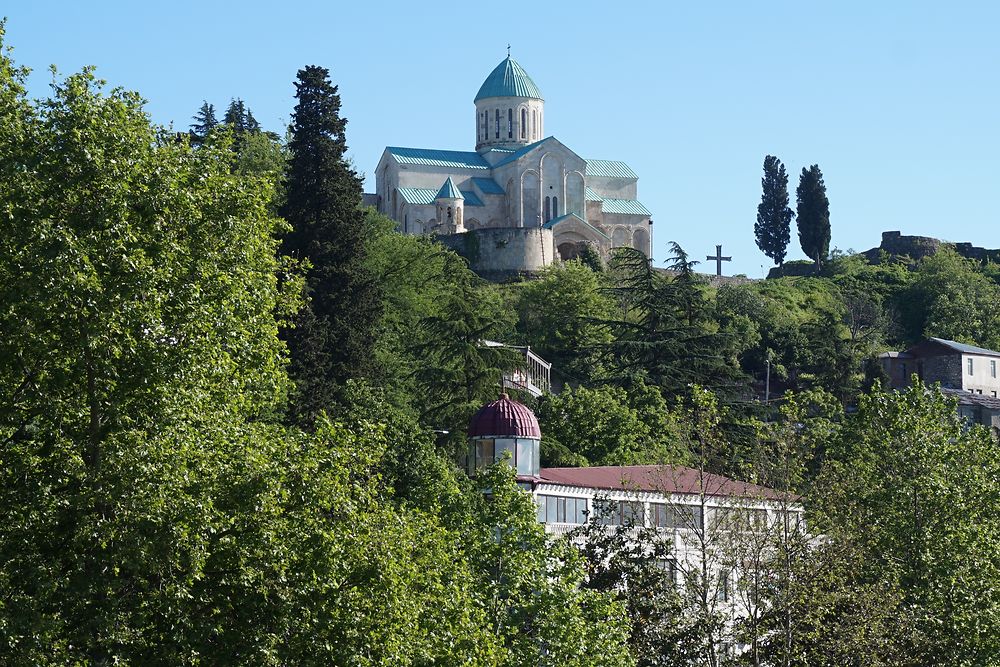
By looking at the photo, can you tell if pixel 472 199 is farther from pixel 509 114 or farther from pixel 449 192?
pixel 509 114

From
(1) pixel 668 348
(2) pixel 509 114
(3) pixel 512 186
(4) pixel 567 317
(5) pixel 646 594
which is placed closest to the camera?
(5) pixel 646 594

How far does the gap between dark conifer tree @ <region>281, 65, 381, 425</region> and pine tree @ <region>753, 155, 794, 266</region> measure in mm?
64566

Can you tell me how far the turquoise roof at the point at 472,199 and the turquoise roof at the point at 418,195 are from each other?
6.76 feet

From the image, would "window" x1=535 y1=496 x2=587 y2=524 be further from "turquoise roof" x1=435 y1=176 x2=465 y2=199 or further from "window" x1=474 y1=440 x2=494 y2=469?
"turquoise roof" x1=435 y1=176 x2=465 y2=199

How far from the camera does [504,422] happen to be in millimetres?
45875

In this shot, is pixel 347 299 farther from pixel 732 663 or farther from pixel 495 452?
pixel 732 663

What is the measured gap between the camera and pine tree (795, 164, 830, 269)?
389 feet

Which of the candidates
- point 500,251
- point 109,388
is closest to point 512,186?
point 500,251

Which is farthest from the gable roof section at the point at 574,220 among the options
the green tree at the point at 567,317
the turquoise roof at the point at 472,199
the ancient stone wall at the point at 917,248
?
the ancient stone wall at the point at 917,248

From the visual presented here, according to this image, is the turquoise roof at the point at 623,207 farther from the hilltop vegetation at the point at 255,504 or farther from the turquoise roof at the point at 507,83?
the hilltop vegetation at the point at 255,504

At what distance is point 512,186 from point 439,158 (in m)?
6.30

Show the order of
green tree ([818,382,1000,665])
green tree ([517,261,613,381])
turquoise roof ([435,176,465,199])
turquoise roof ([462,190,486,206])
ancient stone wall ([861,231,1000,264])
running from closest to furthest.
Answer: green tree ([818,382,1000,665])
green tree ([517,261,613,381])
turquoise roof ([435,176,465,199])
turquoise roof ([462,190,486,206])
ancient stone wall ([861,231,1000,264])

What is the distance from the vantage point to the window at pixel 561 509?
46.3 m

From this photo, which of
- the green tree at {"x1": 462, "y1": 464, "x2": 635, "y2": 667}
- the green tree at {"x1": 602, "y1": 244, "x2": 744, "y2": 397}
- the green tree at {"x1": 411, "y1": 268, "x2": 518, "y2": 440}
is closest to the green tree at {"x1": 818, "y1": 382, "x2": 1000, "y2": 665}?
the green tree at {"x1": 462, "y1": 464, "x2": 635, "y2": 667}
